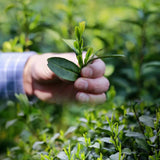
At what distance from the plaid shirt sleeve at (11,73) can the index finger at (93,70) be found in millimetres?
701

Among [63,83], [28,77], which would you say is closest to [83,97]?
[63,83]

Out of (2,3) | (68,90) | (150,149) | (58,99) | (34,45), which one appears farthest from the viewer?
(2,3)

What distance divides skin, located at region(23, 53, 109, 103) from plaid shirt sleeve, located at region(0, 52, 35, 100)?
0.03 metres

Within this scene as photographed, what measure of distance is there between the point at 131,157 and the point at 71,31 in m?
1.35

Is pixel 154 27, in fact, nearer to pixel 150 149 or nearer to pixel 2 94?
pixel 2 94

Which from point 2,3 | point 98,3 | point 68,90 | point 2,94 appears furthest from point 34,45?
point 98,3

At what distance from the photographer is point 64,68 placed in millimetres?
983

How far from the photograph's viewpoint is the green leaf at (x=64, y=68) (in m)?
0.96

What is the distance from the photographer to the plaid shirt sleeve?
168cm

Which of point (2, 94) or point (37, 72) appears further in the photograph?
point (2, 94)

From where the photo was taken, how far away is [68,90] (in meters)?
1.38

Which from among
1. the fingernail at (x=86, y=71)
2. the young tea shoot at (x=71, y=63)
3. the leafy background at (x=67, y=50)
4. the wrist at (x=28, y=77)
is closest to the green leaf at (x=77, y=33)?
the young tea shoot at (x=71, y=63)

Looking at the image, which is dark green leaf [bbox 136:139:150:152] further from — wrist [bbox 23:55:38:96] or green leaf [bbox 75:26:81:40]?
wrist [bbox 23:55:38:96]

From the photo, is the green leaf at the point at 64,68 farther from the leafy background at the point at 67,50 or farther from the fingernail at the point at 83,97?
the leafy background at the point at 67,50
